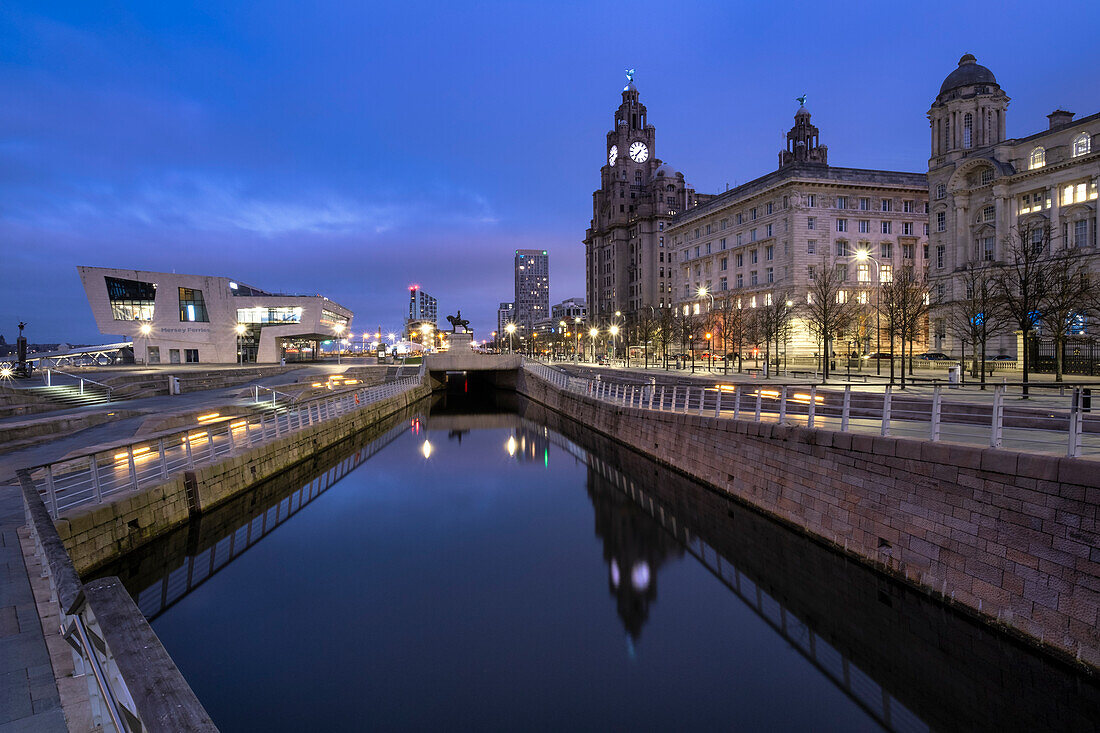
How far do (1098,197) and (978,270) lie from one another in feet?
30.4

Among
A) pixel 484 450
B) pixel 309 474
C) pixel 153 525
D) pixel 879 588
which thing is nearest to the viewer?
pixel 879 588

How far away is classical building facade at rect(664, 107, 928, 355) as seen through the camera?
64.1 meters

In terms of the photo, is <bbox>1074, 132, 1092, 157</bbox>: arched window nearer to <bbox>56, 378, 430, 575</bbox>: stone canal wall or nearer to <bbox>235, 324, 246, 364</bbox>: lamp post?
<bbox>56, 378, 430, 575</bbox>: stone canal wall

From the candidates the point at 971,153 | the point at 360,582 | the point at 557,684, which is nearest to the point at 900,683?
the point at 557,684

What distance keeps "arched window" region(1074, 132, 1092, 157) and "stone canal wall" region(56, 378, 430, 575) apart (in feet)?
202

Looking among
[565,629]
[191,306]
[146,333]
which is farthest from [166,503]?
[191,306]

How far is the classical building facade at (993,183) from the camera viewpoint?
44.8 metres

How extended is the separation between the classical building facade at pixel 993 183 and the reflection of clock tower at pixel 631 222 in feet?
209

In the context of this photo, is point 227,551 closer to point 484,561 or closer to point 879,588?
point 484,561

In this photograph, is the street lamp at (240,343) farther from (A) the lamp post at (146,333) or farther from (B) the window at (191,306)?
(A) the lamp post at (146,333)

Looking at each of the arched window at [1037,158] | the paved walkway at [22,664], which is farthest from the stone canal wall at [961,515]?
the arched window at [1037,158]

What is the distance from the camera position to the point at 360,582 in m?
13.6

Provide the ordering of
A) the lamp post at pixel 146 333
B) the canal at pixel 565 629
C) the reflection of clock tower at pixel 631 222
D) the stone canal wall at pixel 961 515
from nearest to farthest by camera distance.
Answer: the stone canal wall at pixel 961 515
the canal at pixel 565 629
the lamp post at pixel 146 333
the reflection of clock tower at pixel 631 222

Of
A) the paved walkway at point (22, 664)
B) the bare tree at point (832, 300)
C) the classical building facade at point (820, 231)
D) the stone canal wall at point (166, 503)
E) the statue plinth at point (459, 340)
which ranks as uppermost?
the classical building facade at point (820, 231)
